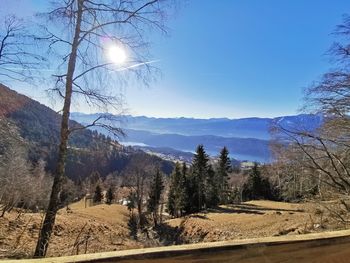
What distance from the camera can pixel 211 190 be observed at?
182ft

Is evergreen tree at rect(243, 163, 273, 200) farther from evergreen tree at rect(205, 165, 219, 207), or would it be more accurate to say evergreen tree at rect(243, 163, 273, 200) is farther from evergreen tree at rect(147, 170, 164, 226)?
evergreen tree at rect(147, 170, 164, 226)

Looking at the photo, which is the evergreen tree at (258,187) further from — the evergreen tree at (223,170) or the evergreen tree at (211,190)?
the evergreen tree at (211,190)

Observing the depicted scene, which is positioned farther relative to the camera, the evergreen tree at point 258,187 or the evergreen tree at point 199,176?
the evergreen tree at point 258,187

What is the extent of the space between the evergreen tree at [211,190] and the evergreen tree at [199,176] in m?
1.34

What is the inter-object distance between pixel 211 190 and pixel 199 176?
14.2ft

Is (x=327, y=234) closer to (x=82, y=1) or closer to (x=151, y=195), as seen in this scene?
(x=82, y=1)

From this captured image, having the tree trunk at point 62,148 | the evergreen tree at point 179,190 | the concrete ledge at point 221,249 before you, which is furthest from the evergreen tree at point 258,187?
the concrete ledge at point 221,249

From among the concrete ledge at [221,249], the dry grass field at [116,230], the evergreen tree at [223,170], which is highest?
the evergreen tree at [223,170]

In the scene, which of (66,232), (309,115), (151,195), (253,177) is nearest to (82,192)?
(151,195)

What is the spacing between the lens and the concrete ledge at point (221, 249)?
1276 mm

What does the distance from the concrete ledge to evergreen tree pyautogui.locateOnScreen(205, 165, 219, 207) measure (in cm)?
5367

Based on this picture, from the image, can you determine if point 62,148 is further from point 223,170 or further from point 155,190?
point 223,170

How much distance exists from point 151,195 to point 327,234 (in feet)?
183

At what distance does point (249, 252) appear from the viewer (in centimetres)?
147
